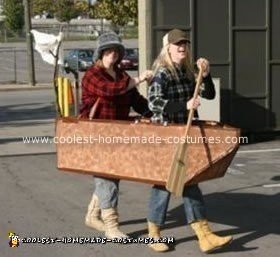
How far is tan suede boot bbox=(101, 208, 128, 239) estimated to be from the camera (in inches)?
235

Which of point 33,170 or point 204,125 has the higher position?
point 204,125

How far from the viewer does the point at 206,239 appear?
225 inches

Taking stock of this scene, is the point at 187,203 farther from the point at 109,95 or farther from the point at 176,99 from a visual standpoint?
the point at 109,95

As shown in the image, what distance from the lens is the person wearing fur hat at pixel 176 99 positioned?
556cm

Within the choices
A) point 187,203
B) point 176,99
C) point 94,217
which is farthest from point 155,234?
point 176,99

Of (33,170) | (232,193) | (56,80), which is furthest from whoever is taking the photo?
(33,170)

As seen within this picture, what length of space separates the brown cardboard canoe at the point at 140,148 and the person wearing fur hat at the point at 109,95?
0.63 feet

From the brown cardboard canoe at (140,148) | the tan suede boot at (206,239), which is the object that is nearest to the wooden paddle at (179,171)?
the brown cardboard canoe at (140,148)

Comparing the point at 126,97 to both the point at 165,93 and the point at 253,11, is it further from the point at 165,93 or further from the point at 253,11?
the point at 253,11

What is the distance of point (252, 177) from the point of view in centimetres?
896

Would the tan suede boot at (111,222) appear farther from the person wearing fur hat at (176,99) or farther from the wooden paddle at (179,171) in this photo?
the wooden paddle at (179,171)

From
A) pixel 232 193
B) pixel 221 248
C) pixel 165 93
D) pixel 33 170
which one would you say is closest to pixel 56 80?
pixel 165 93

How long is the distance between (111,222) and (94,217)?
0.48 m

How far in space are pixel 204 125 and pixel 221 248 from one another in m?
1.07
